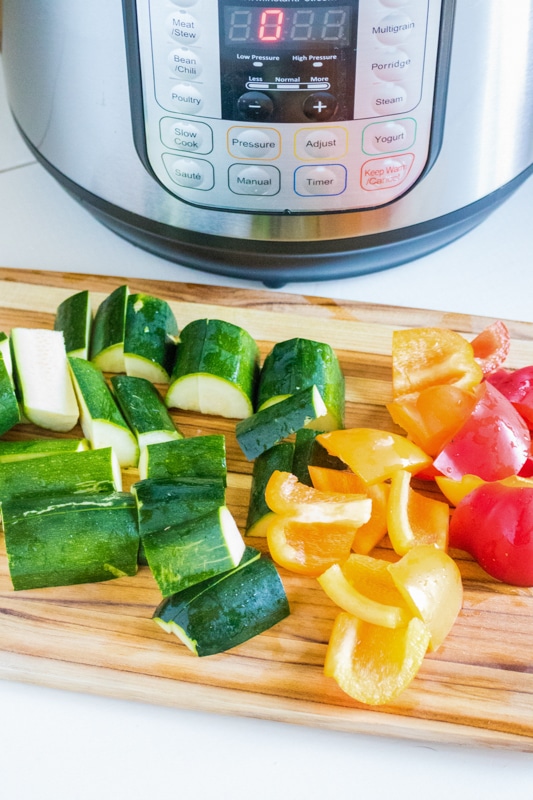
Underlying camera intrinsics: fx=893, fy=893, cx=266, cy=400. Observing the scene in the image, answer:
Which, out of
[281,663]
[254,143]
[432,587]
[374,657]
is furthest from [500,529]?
[254,143]

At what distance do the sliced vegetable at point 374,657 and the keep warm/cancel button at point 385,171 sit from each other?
768mm

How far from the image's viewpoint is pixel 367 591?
1.33 meters

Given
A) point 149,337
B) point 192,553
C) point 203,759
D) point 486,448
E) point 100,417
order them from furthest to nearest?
point 149,337 → point 100,417 → point 486,448 → point 192,553 → point 203,759

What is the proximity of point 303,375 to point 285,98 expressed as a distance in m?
0.47

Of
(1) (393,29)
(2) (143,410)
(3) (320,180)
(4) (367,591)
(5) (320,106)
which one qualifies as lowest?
(4) (367,591)

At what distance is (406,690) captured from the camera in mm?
1250

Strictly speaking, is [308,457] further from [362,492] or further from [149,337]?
[149,337]

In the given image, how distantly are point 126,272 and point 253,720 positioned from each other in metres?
1.06

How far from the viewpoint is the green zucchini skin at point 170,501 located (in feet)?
4.56

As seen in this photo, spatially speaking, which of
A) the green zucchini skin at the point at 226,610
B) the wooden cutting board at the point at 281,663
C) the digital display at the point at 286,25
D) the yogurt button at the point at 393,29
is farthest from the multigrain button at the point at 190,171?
the green zucchini skin at the point at 226,610

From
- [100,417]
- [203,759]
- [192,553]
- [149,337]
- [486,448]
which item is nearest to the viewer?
[203,759]

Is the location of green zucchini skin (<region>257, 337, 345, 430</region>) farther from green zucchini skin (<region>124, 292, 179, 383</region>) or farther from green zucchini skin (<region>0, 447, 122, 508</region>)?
green zucchini skin (<region>0, 447, 122, 508</region>)

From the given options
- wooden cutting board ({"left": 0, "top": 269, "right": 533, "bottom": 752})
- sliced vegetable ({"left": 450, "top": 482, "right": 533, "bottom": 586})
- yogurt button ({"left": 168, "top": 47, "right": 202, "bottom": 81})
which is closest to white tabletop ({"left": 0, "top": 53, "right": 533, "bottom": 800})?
wooden cutting board ({"left": 0, "top": 269, "right": 533, "bottom": 752})

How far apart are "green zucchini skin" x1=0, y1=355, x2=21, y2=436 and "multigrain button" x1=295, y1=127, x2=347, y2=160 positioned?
0.64 meters
